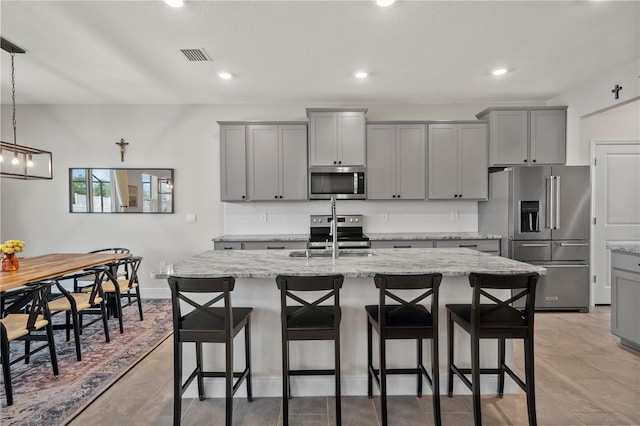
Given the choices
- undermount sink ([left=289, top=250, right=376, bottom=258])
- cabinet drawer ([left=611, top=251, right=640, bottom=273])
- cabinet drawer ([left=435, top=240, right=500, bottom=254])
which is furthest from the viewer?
cabinet drawer ([left=435, top=240, right=500, bottom=254])

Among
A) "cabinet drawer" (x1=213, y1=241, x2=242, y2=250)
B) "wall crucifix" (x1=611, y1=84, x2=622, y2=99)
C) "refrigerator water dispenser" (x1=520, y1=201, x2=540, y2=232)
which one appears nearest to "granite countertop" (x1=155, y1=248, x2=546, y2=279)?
"cabinet drawer" (x1=213, y1=241, x2=242, y2=250)

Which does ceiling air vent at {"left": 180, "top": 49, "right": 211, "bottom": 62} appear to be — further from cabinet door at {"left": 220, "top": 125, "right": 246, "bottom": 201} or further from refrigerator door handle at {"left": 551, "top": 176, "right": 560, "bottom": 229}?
refrigerator door handle at {"left": 551, "top": 176, "right": 560, "bottom": 229}

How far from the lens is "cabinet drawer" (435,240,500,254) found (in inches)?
163

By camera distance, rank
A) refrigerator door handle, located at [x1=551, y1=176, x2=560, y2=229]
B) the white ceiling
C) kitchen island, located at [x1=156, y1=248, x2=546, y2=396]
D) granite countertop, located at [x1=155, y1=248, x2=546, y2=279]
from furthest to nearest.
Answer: refrigerator door handle, located at [x1=551, y1=176, x2=560, y2=229] < the white ceiling < kitchen island, located at [x1=156, y1=248, x2=546, y2=396] < granite countertop, located at [x1=155, y1=248, x2=546, y2=279]

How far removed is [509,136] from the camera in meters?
4.34

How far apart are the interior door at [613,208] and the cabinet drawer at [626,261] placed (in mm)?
1537

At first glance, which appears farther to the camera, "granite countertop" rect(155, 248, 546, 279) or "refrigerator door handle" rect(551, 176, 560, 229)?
"refrigerator door handle" rect(551, 176, 560, 229)

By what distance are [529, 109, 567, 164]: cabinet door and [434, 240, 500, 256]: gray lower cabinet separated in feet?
4.33

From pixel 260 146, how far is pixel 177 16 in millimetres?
2003

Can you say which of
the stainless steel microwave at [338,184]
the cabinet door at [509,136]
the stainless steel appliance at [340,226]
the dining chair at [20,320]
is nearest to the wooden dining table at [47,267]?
the dining chair at [20,320]

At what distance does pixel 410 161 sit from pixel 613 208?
2783mm

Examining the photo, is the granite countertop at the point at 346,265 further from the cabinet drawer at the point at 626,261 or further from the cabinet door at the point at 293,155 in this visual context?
the cabinet door at the point at 293,155

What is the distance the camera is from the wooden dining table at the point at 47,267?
8.25 ft

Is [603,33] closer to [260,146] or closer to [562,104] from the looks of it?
[562,104]
